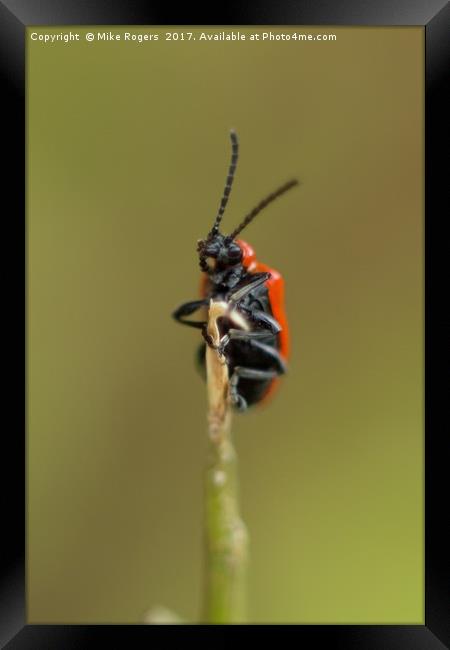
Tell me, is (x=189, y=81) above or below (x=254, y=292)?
above

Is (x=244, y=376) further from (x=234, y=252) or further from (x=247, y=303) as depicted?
(x=234, y=252)

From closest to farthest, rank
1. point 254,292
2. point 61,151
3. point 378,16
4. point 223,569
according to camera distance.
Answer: point 223,569, point 378,16, point 254,292, point 61,151

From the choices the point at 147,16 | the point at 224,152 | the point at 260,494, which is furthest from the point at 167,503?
the point at 147,16

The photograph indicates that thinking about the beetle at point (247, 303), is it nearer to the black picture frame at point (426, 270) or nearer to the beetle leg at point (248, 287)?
the beetle leg at point (248, 287)

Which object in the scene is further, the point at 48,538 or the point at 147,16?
the point at 48,538

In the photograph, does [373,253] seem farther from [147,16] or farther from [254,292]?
[147,16]

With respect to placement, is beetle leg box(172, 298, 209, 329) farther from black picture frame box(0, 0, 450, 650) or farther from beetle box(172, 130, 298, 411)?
black picture frame box(0, 0, 450, 650)

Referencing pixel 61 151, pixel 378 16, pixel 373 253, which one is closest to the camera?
pixel 378 16

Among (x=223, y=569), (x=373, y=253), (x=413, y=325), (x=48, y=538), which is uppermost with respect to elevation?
(x=373, y=253)
